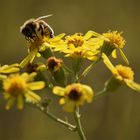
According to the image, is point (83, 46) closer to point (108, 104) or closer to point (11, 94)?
point (11, 94)

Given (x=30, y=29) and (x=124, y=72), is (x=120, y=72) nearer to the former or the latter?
(x=124, y=72)

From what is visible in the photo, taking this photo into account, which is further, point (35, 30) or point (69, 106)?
point (35, 30)

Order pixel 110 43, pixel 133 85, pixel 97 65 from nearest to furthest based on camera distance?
pixel 133 85
pixel 110 43
pixel 97 65

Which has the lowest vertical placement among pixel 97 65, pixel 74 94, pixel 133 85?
pixel 97 65

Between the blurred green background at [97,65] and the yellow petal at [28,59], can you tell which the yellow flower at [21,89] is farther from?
the blurred green background at [97,65]

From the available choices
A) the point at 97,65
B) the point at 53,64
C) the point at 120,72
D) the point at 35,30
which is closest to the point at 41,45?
the point at 35,30

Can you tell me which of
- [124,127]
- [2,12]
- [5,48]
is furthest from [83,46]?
[2,12]

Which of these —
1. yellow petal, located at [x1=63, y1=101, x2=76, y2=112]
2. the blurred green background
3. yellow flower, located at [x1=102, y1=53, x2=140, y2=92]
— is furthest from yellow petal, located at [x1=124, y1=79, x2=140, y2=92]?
the blurred green background

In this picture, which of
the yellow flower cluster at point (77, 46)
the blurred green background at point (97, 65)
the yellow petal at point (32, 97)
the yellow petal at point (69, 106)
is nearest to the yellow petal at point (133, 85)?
the yellow flower cluster at point (77, 46)
